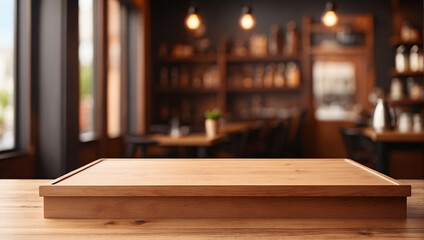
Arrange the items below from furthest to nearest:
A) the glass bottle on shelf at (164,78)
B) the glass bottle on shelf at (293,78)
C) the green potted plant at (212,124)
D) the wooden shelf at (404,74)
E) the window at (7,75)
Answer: the glass bottle on shelf at (164,78)
the glass bottle on shelf at (293,78)
the wooden shelf at (404,74)
the green potted plant at (212,124)
the window at (7,75)

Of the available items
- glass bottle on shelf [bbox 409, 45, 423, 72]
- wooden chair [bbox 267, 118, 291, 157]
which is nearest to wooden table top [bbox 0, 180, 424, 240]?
wooden chair [bbox 267, 118, 291, 157]

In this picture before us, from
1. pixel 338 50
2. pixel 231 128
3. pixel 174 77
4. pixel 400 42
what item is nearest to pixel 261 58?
pixel 338 50

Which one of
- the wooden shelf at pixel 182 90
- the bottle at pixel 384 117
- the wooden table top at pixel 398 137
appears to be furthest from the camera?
the wooden shelf at pixel 182 90

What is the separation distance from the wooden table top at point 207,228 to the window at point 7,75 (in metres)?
2.45

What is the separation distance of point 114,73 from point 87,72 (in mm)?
1308

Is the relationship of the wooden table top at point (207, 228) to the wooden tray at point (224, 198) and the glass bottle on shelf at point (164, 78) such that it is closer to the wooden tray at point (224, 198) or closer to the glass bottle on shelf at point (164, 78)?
the wooden tray at point (224, 198)

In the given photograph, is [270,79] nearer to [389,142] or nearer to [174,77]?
[174,77]

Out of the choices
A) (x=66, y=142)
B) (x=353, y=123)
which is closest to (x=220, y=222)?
(x=66, y=142)

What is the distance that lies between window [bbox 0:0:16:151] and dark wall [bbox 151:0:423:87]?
467 centimetres

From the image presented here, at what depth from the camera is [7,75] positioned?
12.6 feet

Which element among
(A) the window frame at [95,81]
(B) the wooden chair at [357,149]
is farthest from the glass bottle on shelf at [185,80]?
(B) the wooden chair at [357,149]

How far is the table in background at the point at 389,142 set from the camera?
13.7 feet

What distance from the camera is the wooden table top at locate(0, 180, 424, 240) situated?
4.46 feet

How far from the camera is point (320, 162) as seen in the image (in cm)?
214
